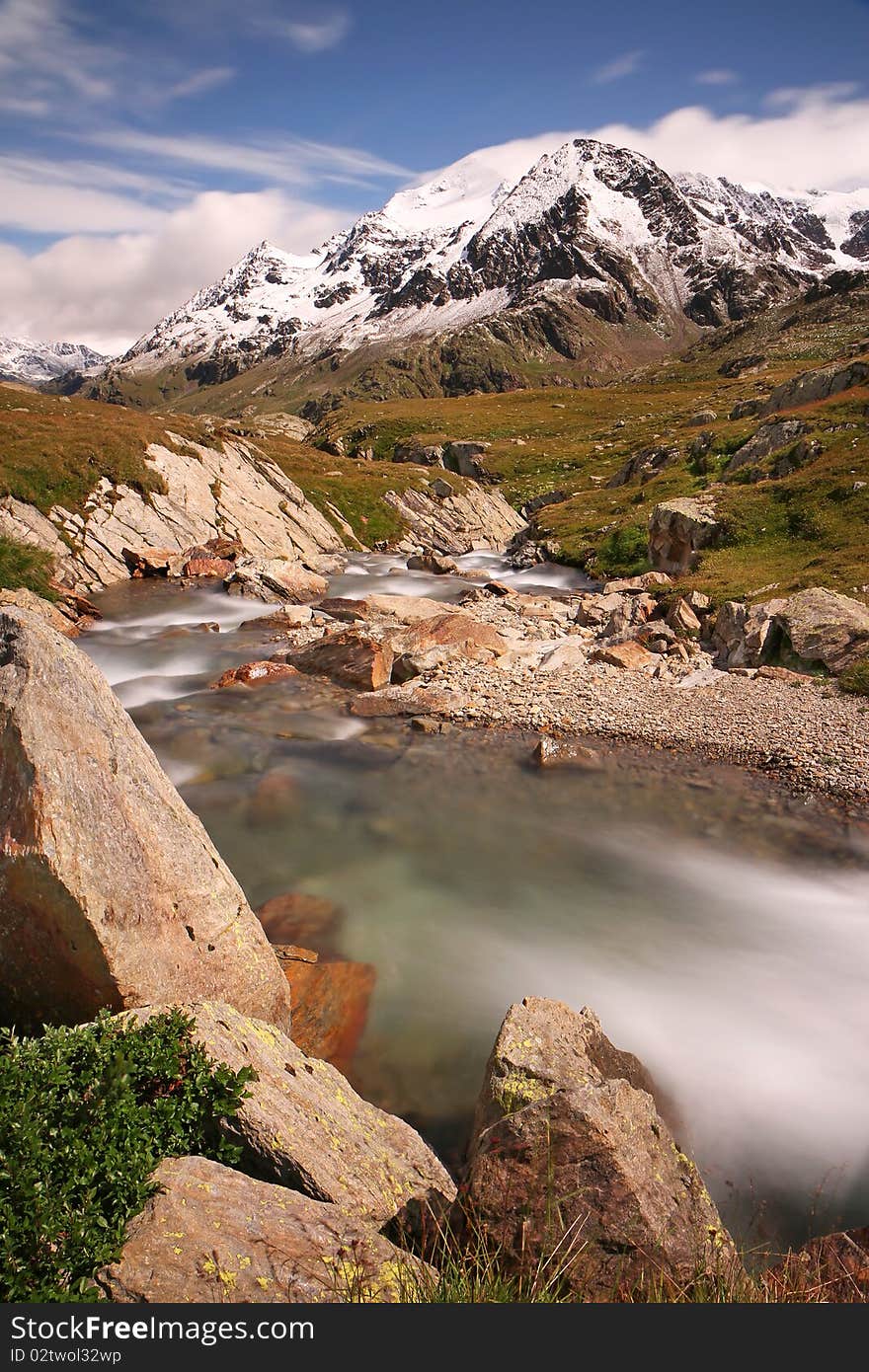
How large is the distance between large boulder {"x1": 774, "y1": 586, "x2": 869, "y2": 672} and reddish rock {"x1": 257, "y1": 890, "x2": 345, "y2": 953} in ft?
64.7

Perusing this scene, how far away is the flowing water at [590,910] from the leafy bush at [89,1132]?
4.83m

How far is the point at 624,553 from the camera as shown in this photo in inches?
1922

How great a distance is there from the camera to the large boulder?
24.0 metres

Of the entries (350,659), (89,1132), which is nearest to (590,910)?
(89,1132)

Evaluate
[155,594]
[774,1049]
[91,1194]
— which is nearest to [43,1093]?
[91,1194]

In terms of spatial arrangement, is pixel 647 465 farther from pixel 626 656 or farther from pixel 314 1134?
pixel 314 1134

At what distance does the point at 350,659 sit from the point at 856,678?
18948mm

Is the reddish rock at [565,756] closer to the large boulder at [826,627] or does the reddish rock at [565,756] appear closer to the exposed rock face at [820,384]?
the large boulder at [826,627]

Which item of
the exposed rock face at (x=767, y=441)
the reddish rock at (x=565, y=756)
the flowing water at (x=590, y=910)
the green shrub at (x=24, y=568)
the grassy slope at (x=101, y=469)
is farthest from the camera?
the exposed rock face at (x=767, y=441)

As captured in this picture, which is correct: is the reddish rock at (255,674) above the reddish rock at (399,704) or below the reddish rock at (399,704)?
above

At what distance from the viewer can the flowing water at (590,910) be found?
10.4 metres

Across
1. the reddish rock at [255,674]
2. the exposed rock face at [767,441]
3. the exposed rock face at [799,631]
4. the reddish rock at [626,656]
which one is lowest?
the reddish rock at [255,674]

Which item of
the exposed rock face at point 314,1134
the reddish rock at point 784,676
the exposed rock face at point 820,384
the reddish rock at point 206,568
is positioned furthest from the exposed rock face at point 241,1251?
the exposed rock face at point 820,384

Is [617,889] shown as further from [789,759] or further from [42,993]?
[42,993]
